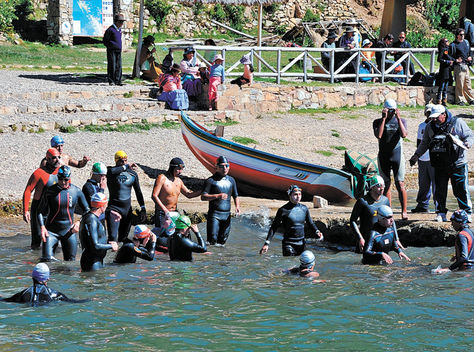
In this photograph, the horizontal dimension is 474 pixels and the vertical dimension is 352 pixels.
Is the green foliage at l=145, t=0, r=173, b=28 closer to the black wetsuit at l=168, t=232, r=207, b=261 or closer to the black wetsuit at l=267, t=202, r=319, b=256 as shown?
the black wetsuit at l=267, t=202, r=319, b=256

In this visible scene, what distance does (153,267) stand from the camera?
12.2 meters

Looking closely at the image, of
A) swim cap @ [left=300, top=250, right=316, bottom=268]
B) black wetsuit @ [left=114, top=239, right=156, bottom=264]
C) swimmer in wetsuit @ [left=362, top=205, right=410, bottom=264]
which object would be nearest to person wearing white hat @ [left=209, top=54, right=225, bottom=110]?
black wetsuit @ [left=114, top=239, right=156, bottom=264]

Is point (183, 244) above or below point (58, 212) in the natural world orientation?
below

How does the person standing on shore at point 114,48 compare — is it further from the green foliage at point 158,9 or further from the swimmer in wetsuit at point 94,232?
the swimmer in wetsuit at point 94,232

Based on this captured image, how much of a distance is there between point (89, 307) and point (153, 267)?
194 cm

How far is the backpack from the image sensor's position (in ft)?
42.6

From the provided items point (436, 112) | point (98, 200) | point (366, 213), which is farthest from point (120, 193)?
point (436, 112)

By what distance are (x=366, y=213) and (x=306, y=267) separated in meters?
1.36

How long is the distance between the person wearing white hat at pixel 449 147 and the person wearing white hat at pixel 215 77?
944 centimetres

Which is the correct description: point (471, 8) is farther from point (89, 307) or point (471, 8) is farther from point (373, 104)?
point (89, 307)

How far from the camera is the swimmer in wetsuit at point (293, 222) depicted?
12672 millimetres

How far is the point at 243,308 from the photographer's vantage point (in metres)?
10.6

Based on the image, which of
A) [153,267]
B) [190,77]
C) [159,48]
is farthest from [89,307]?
[159,48]

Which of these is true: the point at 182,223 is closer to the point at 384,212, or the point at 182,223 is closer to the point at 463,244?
the point at 384,212
